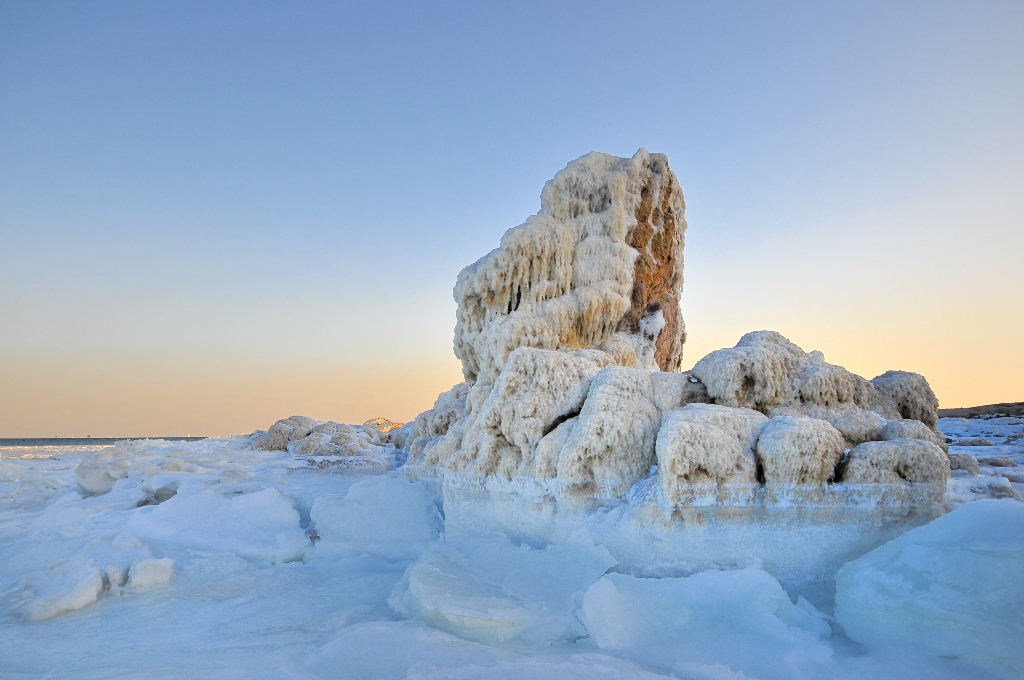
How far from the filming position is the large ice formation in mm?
4867

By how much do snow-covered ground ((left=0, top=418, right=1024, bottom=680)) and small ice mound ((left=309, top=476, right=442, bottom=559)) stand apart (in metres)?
0.07

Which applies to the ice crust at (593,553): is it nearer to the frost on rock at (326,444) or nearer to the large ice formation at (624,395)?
the large ice formation at (624,395)

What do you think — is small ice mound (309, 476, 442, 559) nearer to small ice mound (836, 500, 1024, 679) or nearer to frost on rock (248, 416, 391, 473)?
small ice mound (836, 500, 1024, 679)

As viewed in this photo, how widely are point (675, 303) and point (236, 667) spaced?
10168 mm

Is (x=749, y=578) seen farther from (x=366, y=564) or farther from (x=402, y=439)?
(x=402, y=439)

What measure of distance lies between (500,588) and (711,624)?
1670 millimetres

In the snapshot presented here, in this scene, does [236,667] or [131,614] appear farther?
[131,614]

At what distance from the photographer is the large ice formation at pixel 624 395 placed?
16.0ft


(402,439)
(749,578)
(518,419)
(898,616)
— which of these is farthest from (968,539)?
(402,439)

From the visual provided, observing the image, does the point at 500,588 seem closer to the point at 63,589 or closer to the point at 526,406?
the point at 526,406

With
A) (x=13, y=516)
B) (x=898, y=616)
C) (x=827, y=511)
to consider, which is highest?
(x=827, y=511)

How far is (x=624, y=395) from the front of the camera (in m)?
5.82

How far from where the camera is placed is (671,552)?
4855 millimetres

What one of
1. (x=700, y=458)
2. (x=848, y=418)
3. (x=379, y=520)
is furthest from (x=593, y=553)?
(x=379, y=520)
